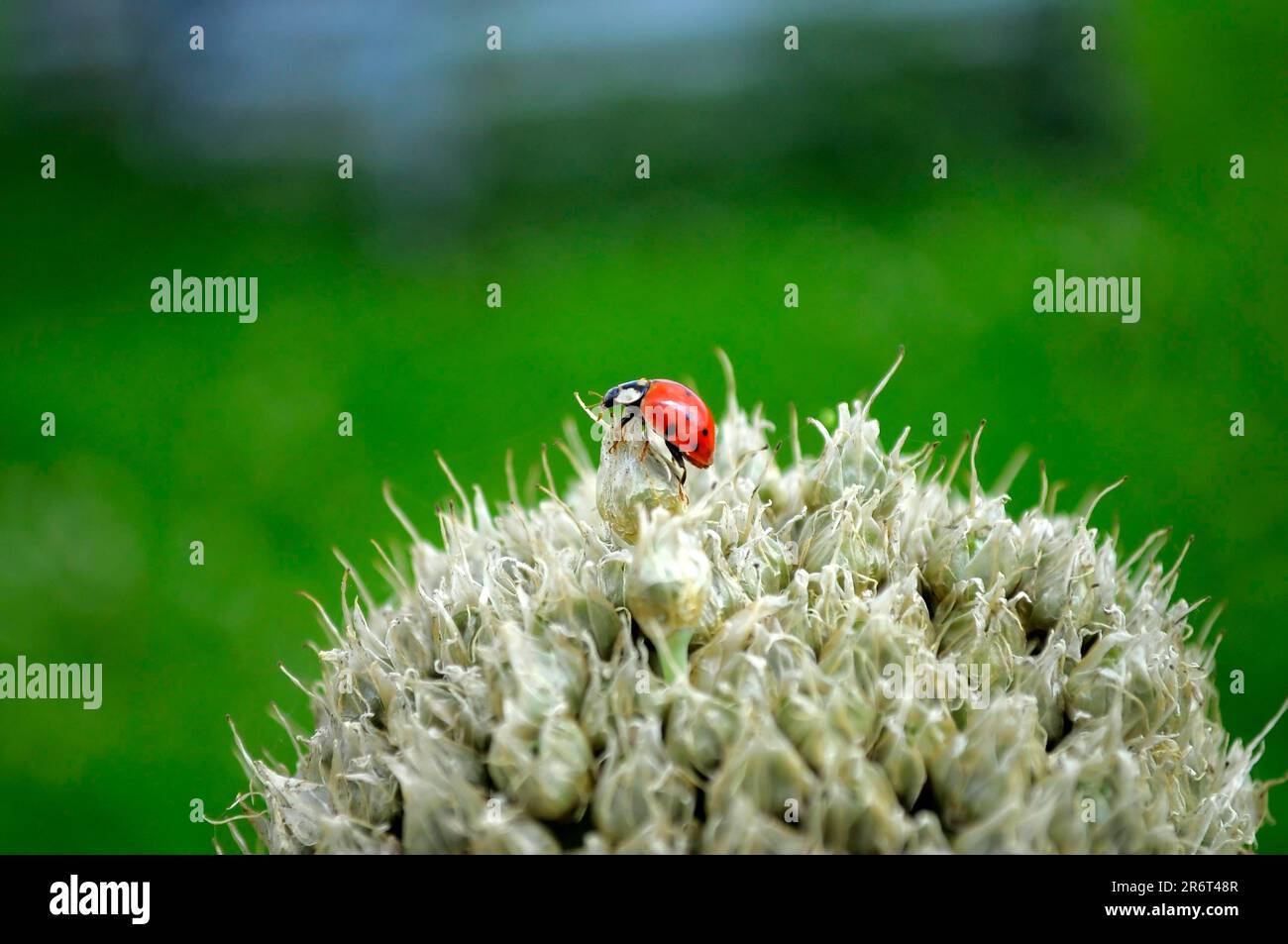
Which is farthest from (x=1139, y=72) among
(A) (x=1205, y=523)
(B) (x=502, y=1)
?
(B) (x=502, y=1)

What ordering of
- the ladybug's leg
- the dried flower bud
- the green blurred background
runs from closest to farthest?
the dried flower bud < the ladybug's leg < the green blurred background

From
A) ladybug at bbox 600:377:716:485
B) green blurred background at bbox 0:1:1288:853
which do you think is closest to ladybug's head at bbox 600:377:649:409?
ladybug at bbox 600:377:716:485

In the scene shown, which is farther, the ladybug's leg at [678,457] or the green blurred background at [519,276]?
the green blurred background at [519,276]

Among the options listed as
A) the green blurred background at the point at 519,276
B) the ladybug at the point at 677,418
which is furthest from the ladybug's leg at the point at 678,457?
the green blurred background at the point at 519,276

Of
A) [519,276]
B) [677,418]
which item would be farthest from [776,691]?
[519,276]

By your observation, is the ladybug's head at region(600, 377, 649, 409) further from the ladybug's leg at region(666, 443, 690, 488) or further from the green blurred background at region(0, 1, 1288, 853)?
the green blurred background at region(0, 1, 1288, 853)

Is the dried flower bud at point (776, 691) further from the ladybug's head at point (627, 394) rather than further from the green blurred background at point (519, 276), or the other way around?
the green blurred background at point (519, 276)
